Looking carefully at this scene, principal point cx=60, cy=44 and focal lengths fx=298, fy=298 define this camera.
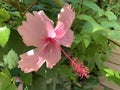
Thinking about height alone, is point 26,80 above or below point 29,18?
below

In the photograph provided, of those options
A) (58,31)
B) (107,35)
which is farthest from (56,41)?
(107,35)

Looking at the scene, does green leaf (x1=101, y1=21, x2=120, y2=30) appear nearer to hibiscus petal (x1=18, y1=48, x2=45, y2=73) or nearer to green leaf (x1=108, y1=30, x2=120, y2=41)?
green leaf (x1=108, y1=30, x2=120, y2=41)

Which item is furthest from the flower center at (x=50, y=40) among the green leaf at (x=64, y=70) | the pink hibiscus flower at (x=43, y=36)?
the green leaf at (x=64, y=70)

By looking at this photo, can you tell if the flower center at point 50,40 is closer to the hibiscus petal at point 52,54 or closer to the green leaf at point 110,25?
the hibiscus petal at point 52,54

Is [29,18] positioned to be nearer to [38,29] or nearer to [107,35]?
[38,29]

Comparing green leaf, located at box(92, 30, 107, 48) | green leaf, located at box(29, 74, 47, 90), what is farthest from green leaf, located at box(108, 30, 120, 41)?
green leaf, located at box(29, 74, 47, 90)

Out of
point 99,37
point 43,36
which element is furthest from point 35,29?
point 99,37

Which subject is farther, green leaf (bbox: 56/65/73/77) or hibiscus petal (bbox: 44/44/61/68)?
green leaf (bbox: 56/65/73/77)

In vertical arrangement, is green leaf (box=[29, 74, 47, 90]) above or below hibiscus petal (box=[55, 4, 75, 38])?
below
